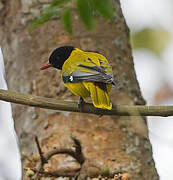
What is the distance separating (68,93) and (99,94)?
0.62 meters

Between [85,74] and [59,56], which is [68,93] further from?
[85,74]

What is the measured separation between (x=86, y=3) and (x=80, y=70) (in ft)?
2.10

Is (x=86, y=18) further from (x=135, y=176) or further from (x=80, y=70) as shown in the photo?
(x=135, y=176)

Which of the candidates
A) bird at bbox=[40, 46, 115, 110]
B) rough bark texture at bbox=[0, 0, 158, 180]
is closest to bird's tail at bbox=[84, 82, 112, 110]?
bird at bbox=[40, 46, 115, 110]

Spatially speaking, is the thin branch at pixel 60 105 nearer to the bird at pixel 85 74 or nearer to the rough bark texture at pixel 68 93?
the bird at pixel 85 74

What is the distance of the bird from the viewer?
2389 millimetres

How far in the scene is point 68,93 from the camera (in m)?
2.98

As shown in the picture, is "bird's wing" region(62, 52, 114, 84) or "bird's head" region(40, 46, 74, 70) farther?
"bird's head" region(40, 46, 74, 70)

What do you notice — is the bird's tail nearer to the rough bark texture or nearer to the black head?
the rough bark texture

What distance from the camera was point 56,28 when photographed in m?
3.24

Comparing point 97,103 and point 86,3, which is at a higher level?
point 86,3

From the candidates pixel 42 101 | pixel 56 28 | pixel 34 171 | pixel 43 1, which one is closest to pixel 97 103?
pixel 42 101

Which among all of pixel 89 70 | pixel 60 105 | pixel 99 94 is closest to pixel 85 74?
pixel 89 70

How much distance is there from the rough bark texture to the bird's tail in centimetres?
28
